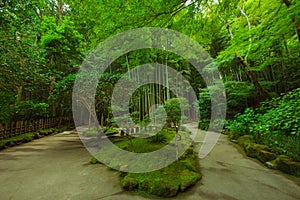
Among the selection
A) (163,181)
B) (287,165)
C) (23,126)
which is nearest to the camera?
(163,181)

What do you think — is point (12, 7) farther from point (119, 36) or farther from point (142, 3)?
point (142, 3)

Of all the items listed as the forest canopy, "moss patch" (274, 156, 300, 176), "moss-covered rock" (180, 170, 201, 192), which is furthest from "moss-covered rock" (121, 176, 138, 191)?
"moss patch" (274, 156, 300, 176)

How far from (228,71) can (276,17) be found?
31.7 ft

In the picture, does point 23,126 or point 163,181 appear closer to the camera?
point 163,181

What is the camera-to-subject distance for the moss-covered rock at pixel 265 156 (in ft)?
13.0

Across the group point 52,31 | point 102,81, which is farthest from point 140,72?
point 52,31

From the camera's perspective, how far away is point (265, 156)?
407cm

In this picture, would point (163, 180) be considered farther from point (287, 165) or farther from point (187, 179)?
point (287, 165)

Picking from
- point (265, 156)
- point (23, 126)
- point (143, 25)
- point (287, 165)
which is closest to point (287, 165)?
point (287, 165)

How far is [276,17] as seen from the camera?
3516mm

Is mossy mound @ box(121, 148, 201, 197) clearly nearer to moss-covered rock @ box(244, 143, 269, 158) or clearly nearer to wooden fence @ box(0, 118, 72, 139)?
moss-covered rock @ box(244, 143, 269, 158)

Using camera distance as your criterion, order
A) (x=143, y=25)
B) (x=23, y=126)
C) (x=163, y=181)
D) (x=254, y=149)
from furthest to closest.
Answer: (x=23, y=126), (x=254, y=149), (x=163, y=181), (x=143, y=25)

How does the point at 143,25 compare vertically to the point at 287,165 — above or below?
above

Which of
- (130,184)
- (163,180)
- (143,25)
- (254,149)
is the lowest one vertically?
(130,184)
